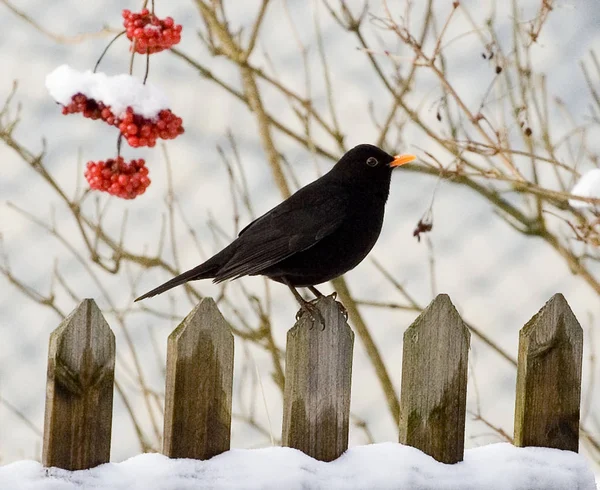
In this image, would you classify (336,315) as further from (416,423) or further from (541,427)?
(541,427)

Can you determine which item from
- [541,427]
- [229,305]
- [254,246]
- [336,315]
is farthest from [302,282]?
[229,305]

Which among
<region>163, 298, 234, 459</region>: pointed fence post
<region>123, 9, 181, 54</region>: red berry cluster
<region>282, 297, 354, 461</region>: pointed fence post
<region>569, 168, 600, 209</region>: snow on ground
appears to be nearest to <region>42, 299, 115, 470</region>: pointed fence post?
<region>163, 298, 234, 459</region>: pointed fence post

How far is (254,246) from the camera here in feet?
7.90

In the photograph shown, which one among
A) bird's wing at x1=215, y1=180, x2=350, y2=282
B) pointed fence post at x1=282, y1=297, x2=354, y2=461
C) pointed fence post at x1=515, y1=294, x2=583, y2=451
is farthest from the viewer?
bird's wing at x1=215, y1=180, x2=350, y2=282

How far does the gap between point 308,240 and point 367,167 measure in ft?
1.25

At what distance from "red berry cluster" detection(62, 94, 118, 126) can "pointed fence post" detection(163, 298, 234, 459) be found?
2.64 ft

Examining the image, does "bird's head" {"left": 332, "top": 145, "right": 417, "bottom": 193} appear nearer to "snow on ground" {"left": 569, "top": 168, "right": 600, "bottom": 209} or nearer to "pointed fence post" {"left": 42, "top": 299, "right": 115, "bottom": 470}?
"snow on ground" {"left": 569, "top": 168, "right": 600, "bottom": 209}

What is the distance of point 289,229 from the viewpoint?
2469 mm

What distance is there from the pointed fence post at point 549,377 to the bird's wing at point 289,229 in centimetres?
58

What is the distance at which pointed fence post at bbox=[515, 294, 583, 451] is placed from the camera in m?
2.16

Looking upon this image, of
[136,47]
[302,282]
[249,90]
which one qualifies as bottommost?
[302,282]

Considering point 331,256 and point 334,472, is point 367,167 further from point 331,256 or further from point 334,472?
point 334,472

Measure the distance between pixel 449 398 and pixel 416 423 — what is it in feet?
0.29

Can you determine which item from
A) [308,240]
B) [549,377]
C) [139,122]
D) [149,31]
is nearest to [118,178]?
[139,122]
